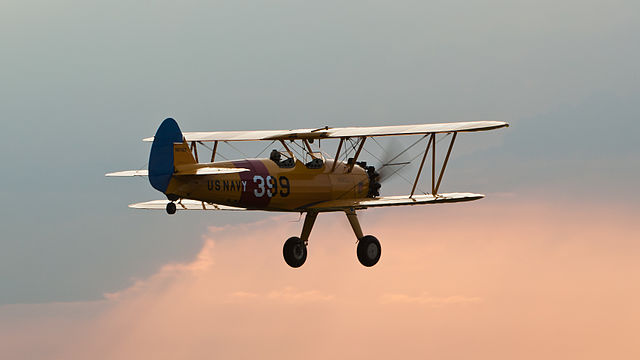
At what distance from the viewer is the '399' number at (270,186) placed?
98.7 feet

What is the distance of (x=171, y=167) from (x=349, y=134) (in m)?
4.61

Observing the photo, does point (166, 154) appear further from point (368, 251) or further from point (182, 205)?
point (368, 251)

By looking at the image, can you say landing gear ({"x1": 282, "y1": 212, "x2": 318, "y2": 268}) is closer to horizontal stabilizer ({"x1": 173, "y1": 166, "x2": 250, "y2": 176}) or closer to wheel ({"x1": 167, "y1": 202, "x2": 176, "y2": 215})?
horizontal stabilizer ({"x1": 173, "y1": 166, "x2": 250, "y2": 176})

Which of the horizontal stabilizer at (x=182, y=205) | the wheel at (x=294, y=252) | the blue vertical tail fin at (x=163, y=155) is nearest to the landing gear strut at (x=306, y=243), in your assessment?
the wheel at (x=294, y=252)

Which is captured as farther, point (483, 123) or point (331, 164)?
point (331, 164)

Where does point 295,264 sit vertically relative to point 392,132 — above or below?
below

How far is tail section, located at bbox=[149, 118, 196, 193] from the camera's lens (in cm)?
2819

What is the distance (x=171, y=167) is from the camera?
28375 mm

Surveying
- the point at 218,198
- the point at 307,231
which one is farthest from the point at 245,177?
the point at 307,231

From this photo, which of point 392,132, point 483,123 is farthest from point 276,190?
point 483,123

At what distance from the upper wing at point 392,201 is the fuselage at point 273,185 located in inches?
9.8

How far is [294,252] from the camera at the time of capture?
31828 mm

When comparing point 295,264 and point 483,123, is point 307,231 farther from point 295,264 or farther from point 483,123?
point 483,123

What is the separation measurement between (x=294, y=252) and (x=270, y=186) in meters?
2.29
